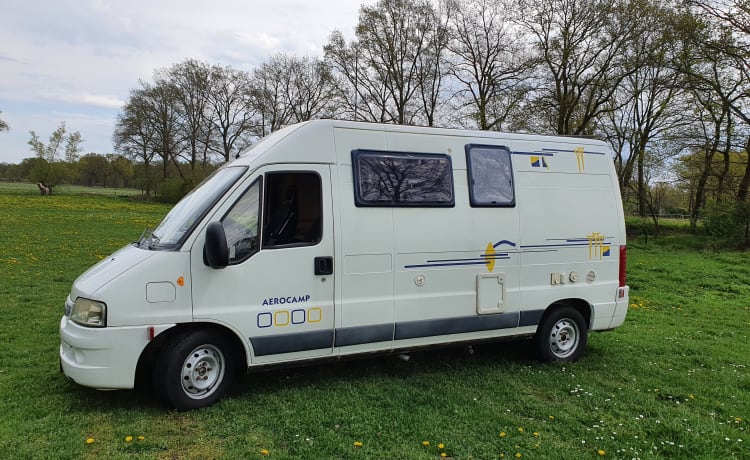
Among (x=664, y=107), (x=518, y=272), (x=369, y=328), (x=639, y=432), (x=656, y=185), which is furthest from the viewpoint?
(x=656, y=185)

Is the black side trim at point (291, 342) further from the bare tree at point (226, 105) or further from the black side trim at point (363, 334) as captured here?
the bare tree at point (226, 105)

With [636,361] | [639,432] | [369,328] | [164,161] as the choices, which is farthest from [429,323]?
[164,161]

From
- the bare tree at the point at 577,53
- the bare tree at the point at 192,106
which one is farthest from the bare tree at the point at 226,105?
the bare tree at the point at 577,53

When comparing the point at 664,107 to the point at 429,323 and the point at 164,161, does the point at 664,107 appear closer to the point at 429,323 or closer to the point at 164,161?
the point at 429,323

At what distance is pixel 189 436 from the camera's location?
431cm

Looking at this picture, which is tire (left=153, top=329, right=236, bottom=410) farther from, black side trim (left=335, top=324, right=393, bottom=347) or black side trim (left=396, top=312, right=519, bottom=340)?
black side trim (left=396, top=312, right=519, bottom=340)

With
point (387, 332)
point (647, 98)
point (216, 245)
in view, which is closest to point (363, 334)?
point (387, 332)

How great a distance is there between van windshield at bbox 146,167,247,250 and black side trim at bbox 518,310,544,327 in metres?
3.76

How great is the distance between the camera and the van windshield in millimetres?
4844

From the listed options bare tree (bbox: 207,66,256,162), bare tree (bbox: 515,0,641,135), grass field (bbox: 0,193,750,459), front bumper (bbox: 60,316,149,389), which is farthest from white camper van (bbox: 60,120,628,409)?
bare tree (bbox: 207,66,256,162)

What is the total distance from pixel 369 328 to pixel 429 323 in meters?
0.74

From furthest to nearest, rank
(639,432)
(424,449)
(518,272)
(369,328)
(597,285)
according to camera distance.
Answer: (597,285) → (518,272) → (369,328) → (639,432) → (424,449)

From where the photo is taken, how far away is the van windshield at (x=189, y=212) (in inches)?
191

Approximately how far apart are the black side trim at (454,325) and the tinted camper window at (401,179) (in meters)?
1.33
